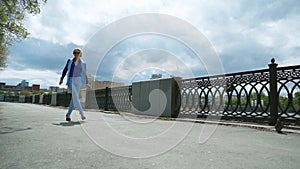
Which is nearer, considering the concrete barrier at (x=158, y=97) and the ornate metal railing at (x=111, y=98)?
the concrete barrier at (x=158, y=97)

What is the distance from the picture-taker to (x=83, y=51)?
6.27 metres

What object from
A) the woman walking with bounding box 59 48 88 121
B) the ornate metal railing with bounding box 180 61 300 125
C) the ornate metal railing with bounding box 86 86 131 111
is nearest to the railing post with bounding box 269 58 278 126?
the ornate metal railing with bounding box 180 61 300 125

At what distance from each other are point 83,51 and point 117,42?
124cm

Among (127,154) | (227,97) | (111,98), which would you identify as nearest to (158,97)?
(227,97)

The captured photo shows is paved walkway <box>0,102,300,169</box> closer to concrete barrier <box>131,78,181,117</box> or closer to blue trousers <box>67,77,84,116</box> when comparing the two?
blue trousers <box>67,77,84,116</box>

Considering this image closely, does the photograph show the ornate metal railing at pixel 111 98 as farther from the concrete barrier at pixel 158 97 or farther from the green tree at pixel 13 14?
the green tree at pixel 13 14

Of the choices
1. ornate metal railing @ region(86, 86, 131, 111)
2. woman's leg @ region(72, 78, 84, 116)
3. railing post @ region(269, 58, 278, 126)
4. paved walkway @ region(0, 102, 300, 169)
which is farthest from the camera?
ornate metal railing @ region(86, 86, 131, 111)

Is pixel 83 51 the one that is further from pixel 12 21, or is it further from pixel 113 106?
pixel 113 106

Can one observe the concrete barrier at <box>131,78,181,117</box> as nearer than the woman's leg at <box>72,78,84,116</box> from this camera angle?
No

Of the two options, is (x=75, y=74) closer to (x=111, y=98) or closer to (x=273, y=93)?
(x=273, y=93)

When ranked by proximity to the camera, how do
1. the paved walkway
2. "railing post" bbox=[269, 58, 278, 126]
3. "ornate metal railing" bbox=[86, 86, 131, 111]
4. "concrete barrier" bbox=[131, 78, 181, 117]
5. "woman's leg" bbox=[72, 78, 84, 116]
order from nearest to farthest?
1. the paved walkway
2. "woman's leg" bbox=[72, 78, 84, 116]
3. "railing post" bbox=[269, 58, 278, 126]
4. "concrete barrier" bbox=[131, 78, 181, 117]
5. "ornate metal railing" bbox=[86, 86, 131, 111]

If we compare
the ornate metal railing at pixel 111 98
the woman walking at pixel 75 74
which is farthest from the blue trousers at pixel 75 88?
the ornate metal railing at pixel 111 98

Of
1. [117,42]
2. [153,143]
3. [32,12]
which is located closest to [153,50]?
[117,42]

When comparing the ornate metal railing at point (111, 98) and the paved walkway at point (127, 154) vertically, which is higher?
the ornate metal railing at point (111, 98)
